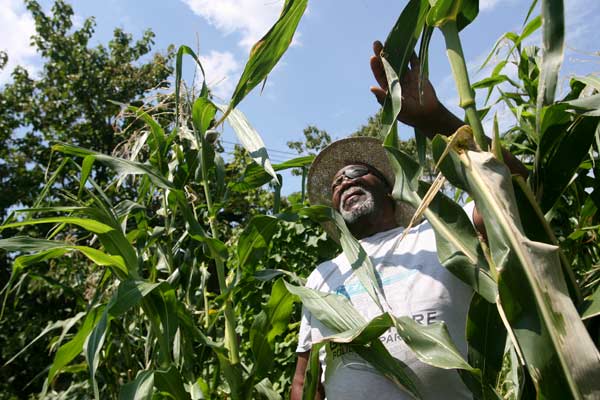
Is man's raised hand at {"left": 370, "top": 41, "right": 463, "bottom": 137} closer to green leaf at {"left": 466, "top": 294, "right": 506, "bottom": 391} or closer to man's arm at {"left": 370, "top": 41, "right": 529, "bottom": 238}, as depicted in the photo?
man's arm at {"left": 370, "top": 41, "right": 529, "bottom": 238}

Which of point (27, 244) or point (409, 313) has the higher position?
point (27, 244)

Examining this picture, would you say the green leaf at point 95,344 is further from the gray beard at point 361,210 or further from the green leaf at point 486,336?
the gray beard at point 361,210

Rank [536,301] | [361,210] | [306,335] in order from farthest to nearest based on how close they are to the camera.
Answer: [361,210] → [306,335] → [536,301]

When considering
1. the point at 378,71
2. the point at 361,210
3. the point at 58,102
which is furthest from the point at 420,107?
the point at 58,102

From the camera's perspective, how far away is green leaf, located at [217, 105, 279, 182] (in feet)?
4.12

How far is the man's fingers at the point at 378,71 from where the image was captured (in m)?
1.04

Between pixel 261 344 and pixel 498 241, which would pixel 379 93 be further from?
pixel 261 344

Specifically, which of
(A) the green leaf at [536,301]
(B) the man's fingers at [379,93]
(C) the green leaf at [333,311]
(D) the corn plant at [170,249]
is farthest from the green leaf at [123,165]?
(A) the green leaf at [536,301]

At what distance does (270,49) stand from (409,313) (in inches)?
27.9

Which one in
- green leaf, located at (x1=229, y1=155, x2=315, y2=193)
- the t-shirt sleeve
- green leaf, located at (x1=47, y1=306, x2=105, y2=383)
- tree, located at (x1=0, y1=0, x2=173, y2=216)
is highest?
tree, located at (x1=0, y1=0, x2=173, y2=216)

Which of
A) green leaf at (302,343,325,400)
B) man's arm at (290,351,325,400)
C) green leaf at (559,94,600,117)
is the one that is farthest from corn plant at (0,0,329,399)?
green leaf at (559,94,600,117)

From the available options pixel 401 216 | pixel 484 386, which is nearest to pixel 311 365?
pixel 484 386

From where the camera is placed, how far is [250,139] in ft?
4.31

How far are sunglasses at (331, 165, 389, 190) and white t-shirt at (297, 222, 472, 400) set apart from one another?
406mm
